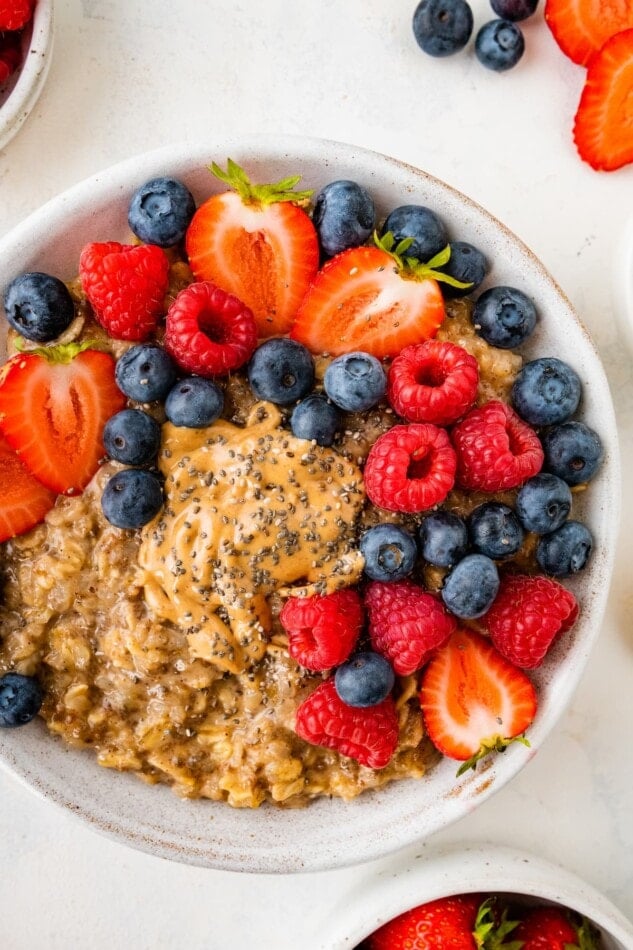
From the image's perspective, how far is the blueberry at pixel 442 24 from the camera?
2.43 metres

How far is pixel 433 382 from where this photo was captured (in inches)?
77.9

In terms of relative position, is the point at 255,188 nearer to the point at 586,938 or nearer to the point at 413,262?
the point at 413,262

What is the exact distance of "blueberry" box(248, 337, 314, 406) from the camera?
1.94 meters

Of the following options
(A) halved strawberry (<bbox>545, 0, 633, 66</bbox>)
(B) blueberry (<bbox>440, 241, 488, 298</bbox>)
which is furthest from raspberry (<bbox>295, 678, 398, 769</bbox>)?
(A) halved strawberry (<bbox>545, 0, 633, 66</bbox>)

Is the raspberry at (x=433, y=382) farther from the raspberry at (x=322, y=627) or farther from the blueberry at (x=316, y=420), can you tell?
the raspberry at (x=322, y=627)

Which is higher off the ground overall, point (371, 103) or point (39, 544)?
point (371, 103)

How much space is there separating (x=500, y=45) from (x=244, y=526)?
4.60ft

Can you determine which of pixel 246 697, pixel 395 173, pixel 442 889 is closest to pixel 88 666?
pixel 246 697

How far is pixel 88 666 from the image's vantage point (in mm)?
2084

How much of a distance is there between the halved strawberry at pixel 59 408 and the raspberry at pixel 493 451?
28.0 inches

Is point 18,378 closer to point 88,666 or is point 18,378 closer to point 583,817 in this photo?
point 88,666

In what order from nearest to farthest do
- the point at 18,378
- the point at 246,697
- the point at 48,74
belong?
the point at 18,378, the point at 246,697, the point at 48,74

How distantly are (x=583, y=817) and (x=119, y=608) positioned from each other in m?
1.36

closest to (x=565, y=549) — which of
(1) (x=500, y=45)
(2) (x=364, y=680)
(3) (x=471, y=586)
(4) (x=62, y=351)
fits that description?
(3) (x=471, y=586)
